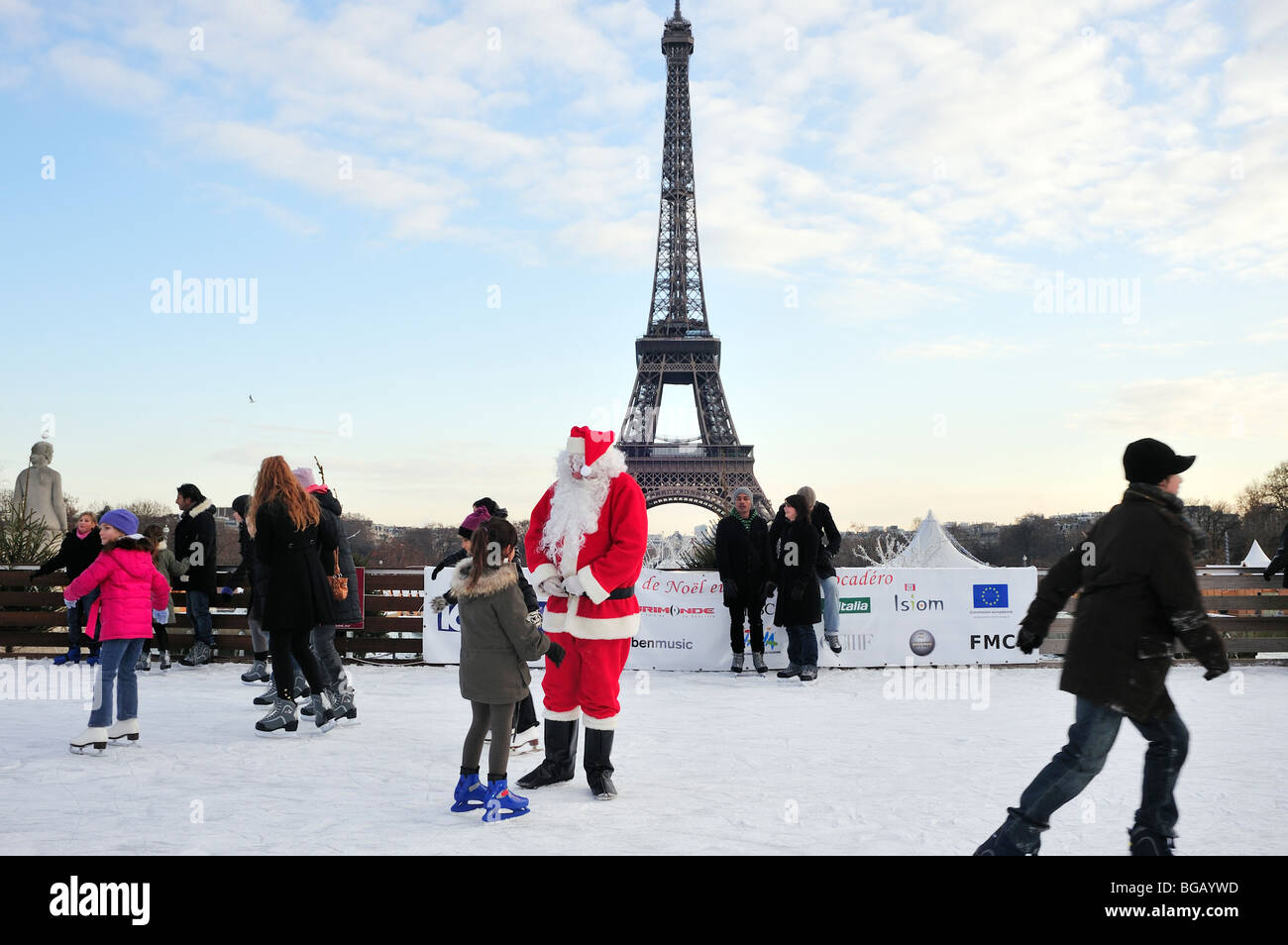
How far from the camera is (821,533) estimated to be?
33.7 ft

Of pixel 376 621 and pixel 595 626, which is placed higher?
pixel 595 626

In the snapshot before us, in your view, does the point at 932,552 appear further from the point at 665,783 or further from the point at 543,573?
the point at 543,573

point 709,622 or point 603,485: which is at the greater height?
point 603,485

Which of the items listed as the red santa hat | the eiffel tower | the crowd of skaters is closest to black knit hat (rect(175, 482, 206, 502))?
the crowd of skaters

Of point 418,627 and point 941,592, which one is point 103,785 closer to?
point 418,627

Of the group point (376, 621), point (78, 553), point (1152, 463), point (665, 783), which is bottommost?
point (665, 783)

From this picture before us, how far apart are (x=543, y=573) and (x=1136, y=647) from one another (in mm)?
2751

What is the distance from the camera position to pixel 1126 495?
376cm

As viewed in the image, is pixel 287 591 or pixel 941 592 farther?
pixel 941 592

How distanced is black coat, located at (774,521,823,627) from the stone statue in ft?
28.0

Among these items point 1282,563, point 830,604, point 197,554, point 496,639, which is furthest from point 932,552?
point 496,639
